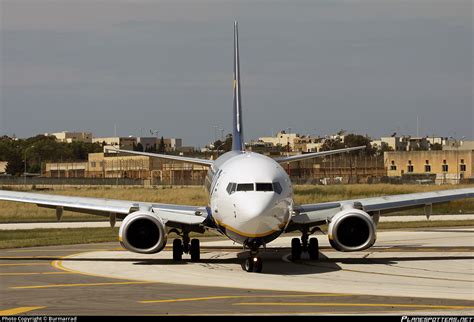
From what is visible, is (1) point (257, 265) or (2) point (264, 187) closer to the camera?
(2) point (264, 187)

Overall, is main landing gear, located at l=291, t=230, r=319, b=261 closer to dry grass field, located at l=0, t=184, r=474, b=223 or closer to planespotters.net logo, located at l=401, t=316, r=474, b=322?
planespotters.net logo, located at l=401, t=316, r=474, b=322

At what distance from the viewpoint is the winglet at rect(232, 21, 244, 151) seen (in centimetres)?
4147

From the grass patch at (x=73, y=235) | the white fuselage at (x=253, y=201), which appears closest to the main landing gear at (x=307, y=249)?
the white fuselage at (x=253, y=201)

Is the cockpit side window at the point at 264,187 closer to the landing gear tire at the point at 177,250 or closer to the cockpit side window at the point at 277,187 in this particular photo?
the cockpit side window at the point at 277,187

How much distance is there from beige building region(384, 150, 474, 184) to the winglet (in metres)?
101

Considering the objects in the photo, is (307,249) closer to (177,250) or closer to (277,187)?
(177,250)

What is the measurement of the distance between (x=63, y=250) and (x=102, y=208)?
23.3ft

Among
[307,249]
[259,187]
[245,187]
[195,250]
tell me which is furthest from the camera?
[307,249]

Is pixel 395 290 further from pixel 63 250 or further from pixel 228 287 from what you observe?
pixel 63 250

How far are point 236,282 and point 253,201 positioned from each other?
295 cm

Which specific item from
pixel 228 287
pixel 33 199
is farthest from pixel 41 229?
pixel 228 287

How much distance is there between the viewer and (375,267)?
32.0 metres

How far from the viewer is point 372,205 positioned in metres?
36.0

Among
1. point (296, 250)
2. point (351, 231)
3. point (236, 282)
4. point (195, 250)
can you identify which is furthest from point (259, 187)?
point (195, 250)
